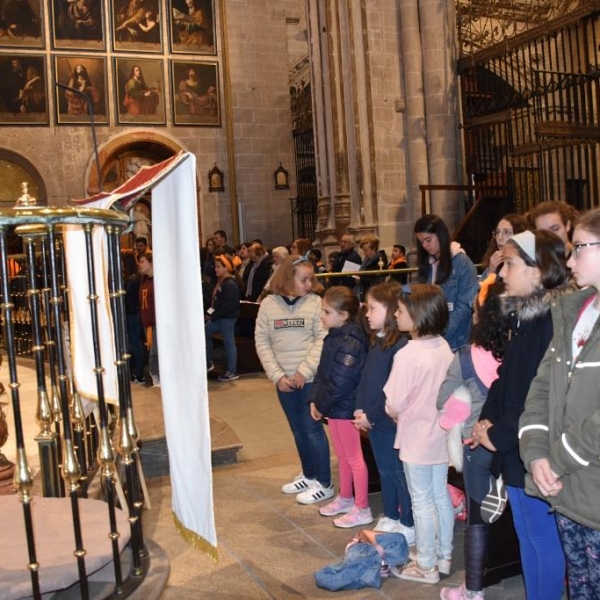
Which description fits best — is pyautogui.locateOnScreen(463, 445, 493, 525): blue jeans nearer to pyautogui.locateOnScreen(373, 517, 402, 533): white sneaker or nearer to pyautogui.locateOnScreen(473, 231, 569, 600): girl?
pyautogui.locateOnScreen(473, 231, 569, 600): girl

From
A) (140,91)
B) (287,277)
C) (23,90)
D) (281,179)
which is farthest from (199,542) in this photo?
(281,179)

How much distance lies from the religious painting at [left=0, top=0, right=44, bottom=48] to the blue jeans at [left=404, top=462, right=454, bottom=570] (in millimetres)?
14987

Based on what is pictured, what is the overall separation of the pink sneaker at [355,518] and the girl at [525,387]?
1446mm

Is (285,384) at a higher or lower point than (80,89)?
lower

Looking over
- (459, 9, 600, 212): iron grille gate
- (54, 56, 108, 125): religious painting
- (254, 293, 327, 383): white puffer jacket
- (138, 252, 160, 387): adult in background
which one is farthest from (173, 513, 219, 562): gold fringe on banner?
(54, 56, 108, 125): religious painting

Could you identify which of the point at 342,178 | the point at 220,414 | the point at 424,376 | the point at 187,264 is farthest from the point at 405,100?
the point at 187,264

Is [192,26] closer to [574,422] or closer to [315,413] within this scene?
[315,413]

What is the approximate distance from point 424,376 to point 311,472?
1.58 meters

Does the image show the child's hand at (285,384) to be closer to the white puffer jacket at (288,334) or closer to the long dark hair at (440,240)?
the white puffer jacket at (288,334)

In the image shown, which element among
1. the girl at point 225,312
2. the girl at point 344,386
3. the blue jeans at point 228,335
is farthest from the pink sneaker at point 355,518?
the blue jeans at point 228,335

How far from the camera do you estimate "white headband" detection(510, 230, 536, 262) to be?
9.37 feet

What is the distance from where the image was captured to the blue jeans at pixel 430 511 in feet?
11.5

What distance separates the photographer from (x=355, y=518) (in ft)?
13.9

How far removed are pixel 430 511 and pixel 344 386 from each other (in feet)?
3.18
